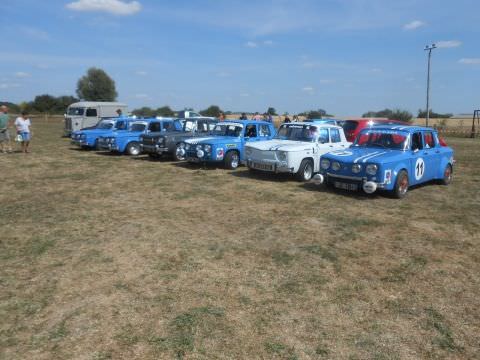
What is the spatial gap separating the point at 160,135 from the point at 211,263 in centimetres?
1022

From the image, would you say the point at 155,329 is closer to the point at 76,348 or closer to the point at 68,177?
the point at 76,348

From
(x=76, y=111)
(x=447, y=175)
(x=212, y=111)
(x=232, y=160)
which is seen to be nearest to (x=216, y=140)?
(x=232, y=160)

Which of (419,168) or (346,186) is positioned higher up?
(419,168)

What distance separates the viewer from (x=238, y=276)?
4.82 meters

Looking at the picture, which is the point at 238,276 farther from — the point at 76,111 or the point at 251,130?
the point at 76,111

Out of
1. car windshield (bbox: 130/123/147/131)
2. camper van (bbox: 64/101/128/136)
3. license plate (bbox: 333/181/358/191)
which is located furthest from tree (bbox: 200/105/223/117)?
license plate (bbox: 333/181/358/191)

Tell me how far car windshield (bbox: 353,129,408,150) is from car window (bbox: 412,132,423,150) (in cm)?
29

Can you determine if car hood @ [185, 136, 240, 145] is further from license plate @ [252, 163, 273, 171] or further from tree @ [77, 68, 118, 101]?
tree @ [77, 68, 118, 101]

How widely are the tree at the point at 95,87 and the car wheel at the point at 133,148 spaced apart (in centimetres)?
6557

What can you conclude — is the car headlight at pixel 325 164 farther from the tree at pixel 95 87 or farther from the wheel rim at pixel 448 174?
the tree at pixel 95 87

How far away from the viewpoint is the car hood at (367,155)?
8562 millimetres

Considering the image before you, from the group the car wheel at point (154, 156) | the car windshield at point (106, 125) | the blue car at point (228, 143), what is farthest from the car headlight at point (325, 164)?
the car windshield at point (106, 125)

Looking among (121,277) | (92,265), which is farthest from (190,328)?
(92,265)

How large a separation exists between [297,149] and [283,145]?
1.67 ft
